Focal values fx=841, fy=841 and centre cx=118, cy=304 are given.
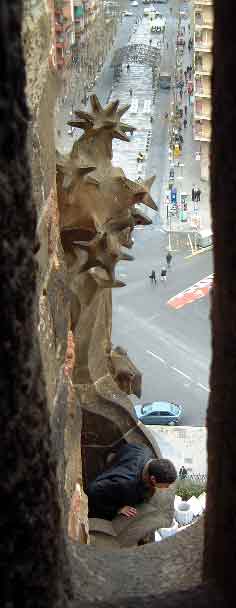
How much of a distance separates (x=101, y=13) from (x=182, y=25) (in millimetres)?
3634

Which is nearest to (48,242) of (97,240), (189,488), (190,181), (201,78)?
(97,240)

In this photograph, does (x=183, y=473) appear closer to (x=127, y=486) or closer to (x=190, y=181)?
(x=127, y=486)

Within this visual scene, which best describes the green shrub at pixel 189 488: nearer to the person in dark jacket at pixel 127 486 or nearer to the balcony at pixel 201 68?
the person in dark jacket at pixel 127 486

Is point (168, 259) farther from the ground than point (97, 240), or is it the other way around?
point (97, 240)

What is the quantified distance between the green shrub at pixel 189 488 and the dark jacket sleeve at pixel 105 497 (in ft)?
17.7

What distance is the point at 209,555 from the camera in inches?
48.2

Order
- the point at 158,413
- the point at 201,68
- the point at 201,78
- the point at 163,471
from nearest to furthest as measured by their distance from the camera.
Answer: the point at 163,471
the point at 158,413
the point at 201,78
the point at 201,68

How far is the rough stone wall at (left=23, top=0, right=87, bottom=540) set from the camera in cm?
157

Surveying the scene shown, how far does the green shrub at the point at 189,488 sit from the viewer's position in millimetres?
8137

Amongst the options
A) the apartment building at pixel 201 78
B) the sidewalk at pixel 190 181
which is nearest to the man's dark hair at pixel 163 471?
the sidewalk at pixel 190 181

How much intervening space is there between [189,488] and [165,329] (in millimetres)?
3696

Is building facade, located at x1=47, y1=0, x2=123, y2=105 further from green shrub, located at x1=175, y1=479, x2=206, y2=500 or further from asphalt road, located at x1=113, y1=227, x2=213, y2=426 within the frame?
green shrub, located at x1=175, y1=479, x2=206, y2=500

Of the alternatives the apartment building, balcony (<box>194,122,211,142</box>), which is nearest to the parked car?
the apartment building

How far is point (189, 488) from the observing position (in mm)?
8234
